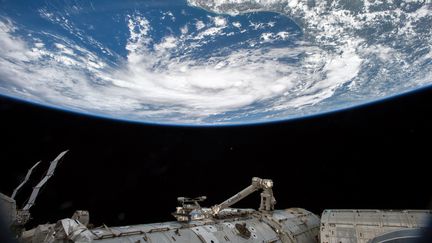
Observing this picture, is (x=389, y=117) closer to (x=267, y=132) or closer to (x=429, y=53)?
(x=429, y=53)

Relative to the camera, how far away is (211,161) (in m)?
24.2

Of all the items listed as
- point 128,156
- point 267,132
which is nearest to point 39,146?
point 128,156

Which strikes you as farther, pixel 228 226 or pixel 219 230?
pixel 228 226

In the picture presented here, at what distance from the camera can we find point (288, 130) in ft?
78.4

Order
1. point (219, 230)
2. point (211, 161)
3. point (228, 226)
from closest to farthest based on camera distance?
point (219, 230) < point (228, 226) < point (211, 161)

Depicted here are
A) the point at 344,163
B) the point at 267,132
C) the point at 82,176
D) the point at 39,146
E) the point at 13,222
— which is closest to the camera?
the point at 13,222

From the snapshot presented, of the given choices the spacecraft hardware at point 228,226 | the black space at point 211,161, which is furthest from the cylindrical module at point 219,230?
the black space at point 211,161

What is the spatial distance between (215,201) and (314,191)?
8.15 m

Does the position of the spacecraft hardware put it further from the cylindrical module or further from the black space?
the black space

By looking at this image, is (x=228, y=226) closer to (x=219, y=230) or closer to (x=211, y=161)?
(x=219, y=230)

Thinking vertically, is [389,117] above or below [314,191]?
above

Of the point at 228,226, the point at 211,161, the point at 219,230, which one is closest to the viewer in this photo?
the point at 219,230

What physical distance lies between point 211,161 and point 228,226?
591 inches

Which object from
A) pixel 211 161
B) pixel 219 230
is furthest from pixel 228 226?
pixel 211 161
